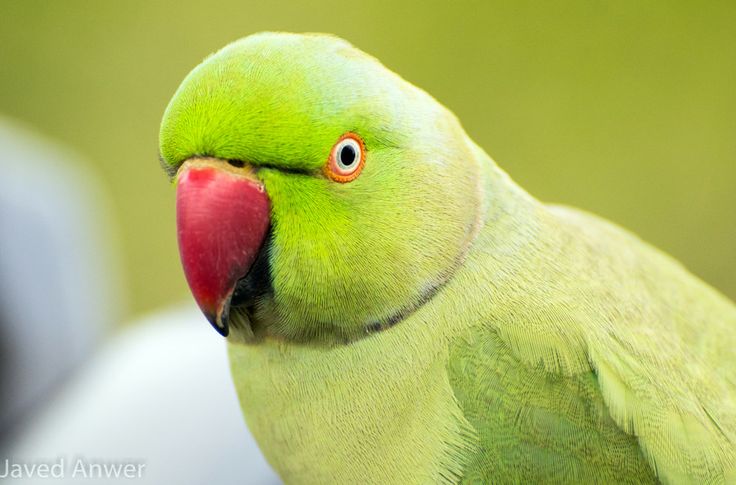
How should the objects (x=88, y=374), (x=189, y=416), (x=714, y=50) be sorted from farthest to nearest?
(x=714, y=50), (x=88, y=374), (x=189, y=416)

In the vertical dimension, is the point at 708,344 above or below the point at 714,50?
below

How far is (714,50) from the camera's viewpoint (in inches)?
118

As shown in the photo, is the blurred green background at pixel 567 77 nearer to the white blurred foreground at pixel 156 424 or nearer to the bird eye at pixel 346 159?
the white blurred foreground at pixel 156 424

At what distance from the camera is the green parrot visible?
2.66ft

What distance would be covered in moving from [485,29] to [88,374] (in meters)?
2.07

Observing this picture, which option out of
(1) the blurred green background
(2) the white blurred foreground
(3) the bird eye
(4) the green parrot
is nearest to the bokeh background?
(1) the blurred green background

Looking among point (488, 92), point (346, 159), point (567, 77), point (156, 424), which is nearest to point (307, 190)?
point (346, 159)

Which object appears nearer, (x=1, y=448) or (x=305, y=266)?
(x=305, y=266)

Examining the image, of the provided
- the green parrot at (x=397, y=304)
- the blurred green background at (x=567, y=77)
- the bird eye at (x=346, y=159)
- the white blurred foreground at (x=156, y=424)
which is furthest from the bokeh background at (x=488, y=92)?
the bird eye at (x=346, y=159)

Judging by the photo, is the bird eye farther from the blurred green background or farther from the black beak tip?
the blurred green background

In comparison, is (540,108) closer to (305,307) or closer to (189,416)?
(189,416)

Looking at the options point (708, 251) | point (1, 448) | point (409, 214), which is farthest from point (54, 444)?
point (708, 251)

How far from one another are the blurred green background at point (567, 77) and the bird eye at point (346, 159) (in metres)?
2.28

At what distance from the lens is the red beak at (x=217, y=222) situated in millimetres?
802
